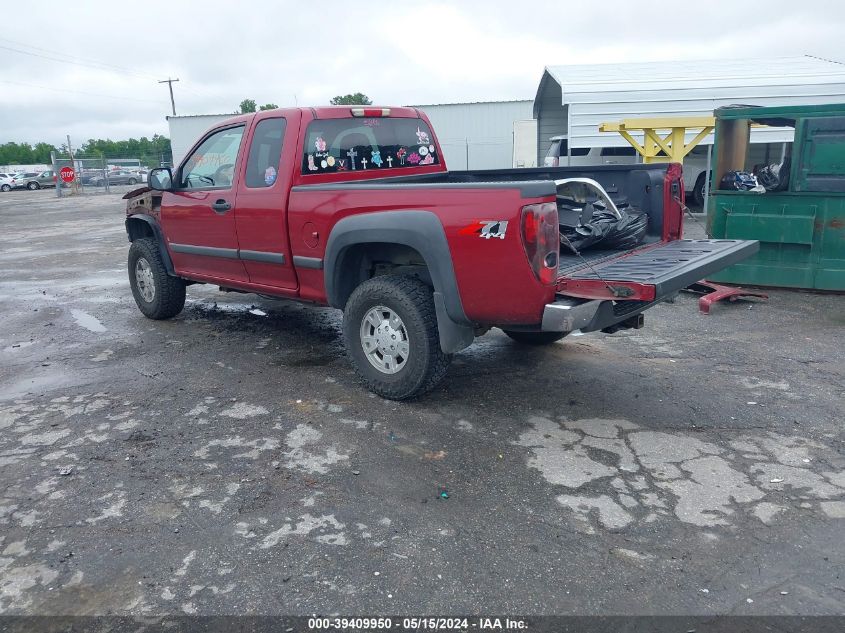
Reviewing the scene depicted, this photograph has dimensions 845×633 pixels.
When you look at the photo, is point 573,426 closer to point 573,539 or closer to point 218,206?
point 573,539

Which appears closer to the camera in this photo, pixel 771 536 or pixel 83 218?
pixel 771 536

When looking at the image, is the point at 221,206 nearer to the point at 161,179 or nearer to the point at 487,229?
the point at 161,179

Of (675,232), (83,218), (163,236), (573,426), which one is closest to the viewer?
(573,426)

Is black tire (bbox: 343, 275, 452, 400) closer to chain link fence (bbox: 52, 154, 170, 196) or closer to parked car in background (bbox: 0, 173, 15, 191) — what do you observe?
chain link fence (bbox: 52, 154, 170, 196)

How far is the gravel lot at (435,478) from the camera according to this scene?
2834 mm

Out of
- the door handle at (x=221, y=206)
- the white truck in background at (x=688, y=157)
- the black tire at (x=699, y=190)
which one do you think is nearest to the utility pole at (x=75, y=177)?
the white truck in background at (x=688, y=157)

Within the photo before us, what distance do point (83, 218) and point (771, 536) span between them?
72.3ft

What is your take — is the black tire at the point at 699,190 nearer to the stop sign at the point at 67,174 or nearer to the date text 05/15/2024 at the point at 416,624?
the date text 05/15/2024 at the point at 416,624

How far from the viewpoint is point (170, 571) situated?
298 centimetres

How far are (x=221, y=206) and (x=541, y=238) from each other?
3119mm

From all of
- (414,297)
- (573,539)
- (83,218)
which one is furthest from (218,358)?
(83,218)

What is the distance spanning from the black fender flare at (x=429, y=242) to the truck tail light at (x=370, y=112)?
1.34m

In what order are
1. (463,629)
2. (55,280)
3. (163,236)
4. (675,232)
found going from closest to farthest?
(463,629) → (675,232) → (163,236) → (55,280)

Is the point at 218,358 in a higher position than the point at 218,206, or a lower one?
lower
